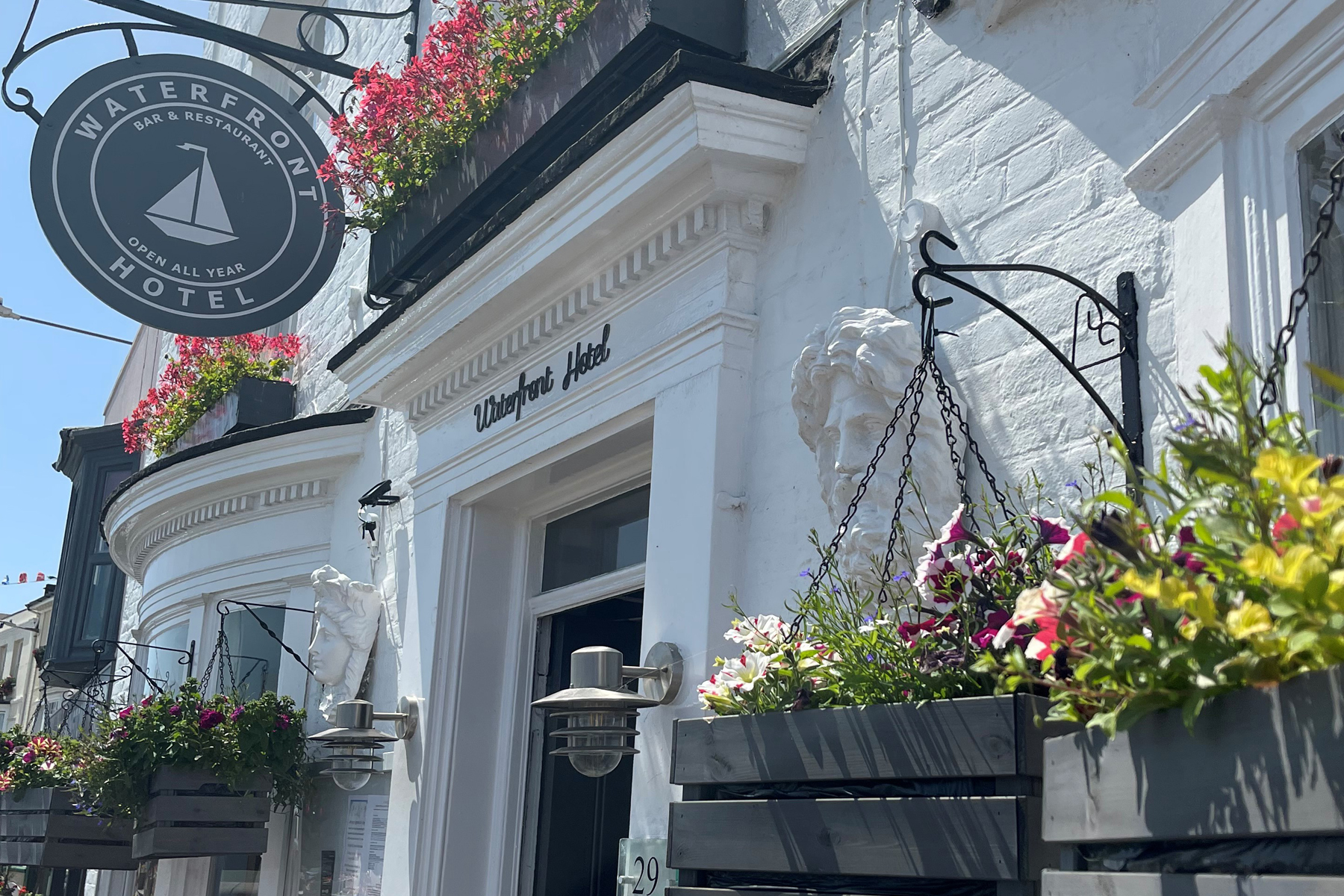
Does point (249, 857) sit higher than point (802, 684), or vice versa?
point (802, 684)

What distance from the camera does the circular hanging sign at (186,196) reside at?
240 inches

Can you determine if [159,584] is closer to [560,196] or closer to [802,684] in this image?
[560,196]

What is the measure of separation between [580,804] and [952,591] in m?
3.92

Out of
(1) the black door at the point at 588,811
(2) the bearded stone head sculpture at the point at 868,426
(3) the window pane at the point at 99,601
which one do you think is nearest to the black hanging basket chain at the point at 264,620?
(1) the black door at the point at 588,811

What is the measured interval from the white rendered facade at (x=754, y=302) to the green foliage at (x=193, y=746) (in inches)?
→ 26.2

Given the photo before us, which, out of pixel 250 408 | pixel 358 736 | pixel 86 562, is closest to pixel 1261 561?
pixel 358 736

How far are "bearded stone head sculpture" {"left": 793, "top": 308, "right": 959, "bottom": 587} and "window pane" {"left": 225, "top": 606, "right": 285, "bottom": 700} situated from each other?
5652 millimetres

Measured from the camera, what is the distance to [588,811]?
19.4 ft

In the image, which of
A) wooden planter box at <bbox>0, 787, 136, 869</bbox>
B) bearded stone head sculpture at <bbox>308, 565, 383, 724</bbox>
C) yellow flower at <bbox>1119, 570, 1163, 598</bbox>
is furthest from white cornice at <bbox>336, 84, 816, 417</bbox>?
wooden planter box at <bbox>0, 787, 136, 869</bbox>

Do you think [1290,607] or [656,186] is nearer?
[1290,607]

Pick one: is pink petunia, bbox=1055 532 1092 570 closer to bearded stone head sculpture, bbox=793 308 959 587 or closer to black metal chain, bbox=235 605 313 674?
bearded stone head sculpture, bbox=793 308 959 587

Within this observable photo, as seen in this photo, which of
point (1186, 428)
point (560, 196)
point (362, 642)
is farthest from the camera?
point (362, 642)

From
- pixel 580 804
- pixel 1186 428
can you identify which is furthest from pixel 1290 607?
pixel 580 804

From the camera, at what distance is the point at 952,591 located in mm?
2287
